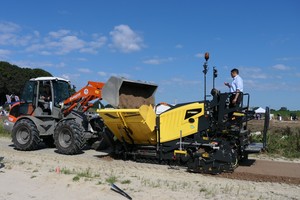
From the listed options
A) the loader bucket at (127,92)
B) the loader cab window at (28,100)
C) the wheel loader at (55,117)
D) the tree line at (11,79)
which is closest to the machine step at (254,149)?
the loader bucket at (127,92)

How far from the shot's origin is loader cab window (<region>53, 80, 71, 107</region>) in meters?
13.6

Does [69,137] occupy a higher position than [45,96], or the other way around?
[45,96]

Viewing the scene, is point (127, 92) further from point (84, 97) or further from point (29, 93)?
point (29, 93)

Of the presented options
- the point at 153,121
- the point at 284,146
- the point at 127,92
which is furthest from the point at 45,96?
the point at 284,146

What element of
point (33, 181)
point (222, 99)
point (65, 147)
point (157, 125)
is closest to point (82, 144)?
point (65, 147)

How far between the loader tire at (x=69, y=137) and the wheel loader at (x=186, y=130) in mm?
1554

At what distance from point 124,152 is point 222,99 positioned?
3480 mm

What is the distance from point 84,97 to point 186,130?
14.2 feet

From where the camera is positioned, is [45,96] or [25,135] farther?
[45,96]

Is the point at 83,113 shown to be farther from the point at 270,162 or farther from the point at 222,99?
the point at 270,162

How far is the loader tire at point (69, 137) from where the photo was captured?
476 inches

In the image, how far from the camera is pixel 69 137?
12438 millimetres

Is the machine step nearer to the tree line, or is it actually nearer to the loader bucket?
the loader bucket

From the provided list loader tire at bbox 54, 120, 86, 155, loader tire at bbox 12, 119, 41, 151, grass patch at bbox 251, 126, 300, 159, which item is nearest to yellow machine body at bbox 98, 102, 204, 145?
loader tire at bbox 54, 120, 86, 155
